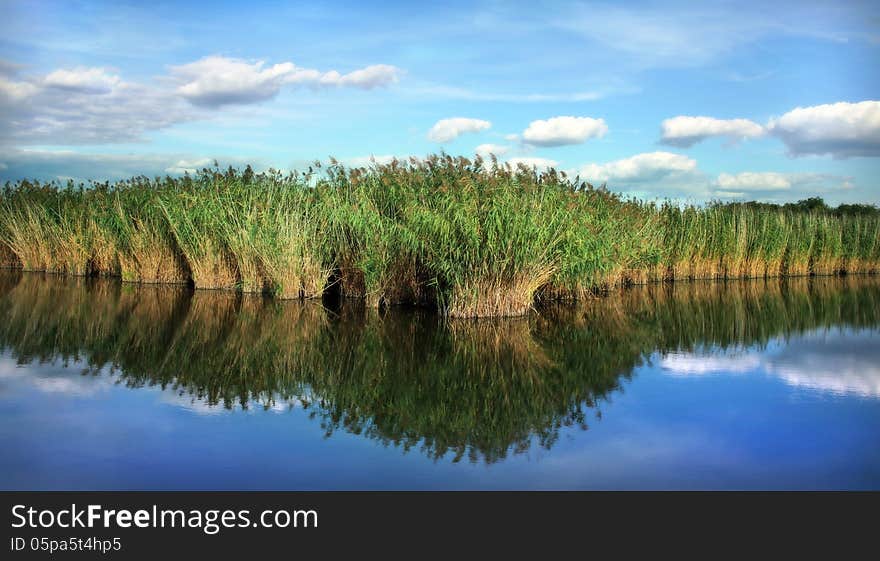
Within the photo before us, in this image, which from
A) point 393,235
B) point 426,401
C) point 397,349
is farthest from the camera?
point 393,235

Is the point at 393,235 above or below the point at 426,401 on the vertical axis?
above

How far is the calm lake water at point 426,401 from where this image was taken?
15.8 feet

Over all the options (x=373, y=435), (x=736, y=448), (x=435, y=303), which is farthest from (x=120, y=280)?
(x=736, y=448)

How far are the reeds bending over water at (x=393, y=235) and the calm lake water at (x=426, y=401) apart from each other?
0.97m

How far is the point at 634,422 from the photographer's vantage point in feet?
20.0

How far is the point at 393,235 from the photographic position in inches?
486

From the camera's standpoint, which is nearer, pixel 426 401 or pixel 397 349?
pixel 426 401

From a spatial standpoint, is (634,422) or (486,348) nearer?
(634,422)

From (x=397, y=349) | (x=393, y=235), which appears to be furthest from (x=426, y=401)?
(x=393, y=235)

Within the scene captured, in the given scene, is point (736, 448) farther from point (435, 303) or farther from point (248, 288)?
point (248, 288)

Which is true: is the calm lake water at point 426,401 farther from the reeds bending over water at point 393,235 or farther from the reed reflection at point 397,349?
the reeds bending over water at point 393,235

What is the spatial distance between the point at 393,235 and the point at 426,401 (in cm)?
602

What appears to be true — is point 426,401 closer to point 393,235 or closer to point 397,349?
point 397,349

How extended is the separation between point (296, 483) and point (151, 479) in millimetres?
892
